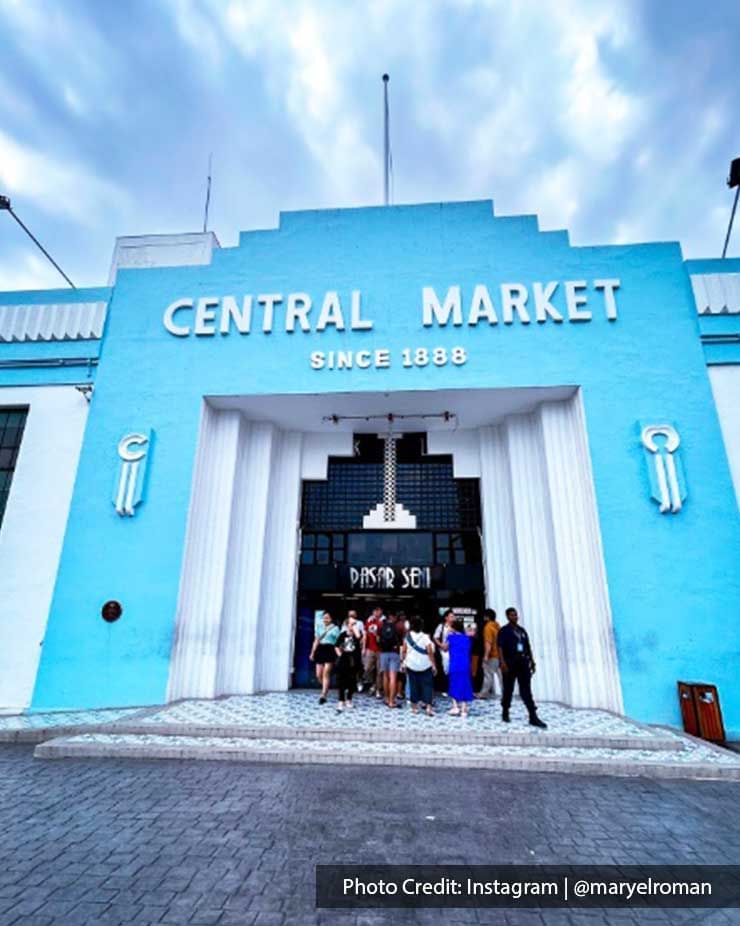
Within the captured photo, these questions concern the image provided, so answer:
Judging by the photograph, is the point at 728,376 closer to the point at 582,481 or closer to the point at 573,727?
the point at 582,481

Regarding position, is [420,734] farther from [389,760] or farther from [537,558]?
[537,558]

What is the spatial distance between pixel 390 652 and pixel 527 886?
5.01m

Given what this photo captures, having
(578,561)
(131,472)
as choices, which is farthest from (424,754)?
(131,472)

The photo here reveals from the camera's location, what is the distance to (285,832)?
398 centimetres

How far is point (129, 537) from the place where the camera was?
9031 mm

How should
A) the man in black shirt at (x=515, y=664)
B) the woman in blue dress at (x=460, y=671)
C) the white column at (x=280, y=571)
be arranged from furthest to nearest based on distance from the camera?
the white column at (x=280, y=571), the woman in blue dress at (x=460, y=671), the man in black shirt at (x=515, y=664)

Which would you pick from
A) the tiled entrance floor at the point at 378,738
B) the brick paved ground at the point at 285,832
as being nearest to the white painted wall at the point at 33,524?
the tiled entrance floor at the point at 378,738

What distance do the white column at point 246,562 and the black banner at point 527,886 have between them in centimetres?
666

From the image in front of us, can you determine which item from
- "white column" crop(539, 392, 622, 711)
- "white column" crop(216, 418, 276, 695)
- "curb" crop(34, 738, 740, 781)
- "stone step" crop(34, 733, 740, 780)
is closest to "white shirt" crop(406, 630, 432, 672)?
"stone step" crop(34, 733, 740, 780)

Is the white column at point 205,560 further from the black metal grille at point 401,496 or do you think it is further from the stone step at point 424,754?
the stone step at point 424,754

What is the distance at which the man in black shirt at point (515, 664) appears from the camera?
6.95 meters

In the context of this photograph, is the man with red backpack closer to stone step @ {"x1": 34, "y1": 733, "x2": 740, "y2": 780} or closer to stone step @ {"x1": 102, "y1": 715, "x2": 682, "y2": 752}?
stone step @ {"x1": 102, "y1": 715, "x2": 682, "y2": 752}

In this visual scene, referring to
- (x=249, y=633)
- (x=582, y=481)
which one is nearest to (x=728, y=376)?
(x=582, y=481)

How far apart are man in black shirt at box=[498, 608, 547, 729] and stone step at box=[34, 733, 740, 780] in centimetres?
69
